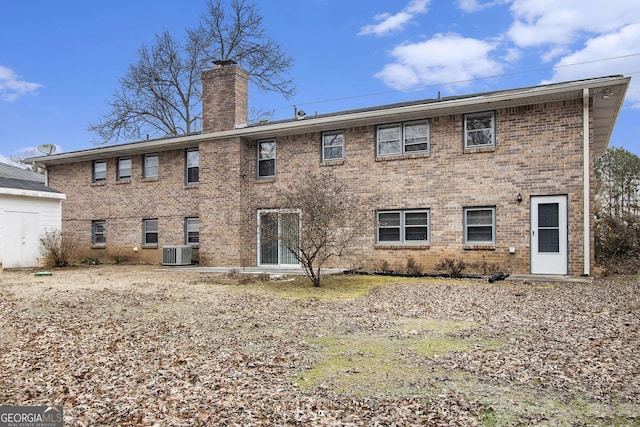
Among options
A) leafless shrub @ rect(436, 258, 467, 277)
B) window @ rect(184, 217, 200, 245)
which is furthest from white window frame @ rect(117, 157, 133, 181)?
leafless shrub @ rect(436, 258, 467, 277)

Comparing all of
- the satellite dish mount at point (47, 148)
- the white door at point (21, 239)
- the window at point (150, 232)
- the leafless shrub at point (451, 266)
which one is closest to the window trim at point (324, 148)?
the leafless shrub at point (451, 266)

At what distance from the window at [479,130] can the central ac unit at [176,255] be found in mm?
10010

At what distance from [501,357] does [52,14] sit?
17.4 metres

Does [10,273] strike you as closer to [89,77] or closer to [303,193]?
[303,193]

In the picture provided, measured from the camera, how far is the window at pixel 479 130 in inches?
500

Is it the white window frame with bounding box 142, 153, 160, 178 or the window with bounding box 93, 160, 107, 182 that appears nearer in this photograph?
the white window frame with bounding box 142, 153, 160, 178

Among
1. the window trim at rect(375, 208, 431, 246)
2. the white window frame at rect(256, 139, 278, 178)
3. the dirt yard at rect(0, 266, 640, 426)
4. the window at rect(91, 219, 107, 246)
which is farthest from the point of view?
the window at rect(91, 219, 107, 246)

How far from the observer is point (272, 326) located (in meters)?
6.49

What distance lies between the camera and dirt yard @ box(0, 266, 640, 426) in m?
3.48

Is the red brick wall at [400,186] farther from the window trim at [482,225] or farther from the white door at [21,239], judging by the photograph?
the white door at [21,239]

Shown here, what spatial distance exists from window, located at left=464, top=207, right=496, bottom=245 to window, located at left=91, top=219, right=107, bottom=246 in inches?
573

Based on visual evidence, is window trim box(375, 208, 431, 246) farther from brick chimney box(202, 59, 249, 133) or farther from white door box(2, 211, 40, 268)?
white door box(2, 211, 40, 268)

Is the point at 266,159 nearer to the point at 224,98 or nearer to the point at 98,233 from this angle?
the point at 224,98

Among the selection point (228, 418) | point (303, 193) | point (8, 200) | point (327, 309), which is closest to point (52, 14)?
point (8, 200)
